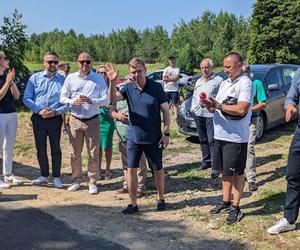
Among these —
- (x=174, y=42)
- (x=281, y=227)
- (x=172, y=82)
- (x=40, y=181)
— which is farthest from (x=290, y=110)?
(x=174, y=42)

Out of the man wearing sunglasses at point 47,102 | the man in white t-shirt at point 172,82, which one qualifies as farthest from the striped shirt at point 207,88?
the man in white t-shirt at point 172,82

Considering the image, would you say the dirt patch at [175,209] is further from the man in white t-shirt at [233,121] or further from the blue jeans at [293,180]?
the man in white t-shirt at [233,121]

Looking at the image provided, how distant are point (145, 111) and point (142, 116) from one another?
7 cm

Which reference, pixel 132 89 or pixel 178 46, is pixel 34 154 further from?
pixel 178 46

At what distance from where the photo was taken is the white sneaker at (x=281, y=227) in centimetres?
502

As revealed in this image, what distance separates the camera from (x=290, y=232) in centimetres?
505

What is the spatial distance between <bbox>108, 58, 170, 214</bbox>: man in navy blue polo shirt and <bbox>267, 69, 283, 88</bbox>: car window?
5299mm

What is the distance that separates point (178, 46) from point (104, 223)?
41.4 metres

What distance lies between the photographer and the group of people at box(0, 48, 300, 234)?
17.4ft

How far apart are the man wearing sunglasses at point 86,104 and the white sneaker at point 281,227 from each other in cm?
283

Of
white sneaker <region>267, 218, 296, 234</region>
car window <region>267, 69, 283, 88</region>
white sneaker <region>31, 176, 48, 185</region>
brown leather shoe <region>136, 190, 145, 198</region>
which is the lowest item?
white sneaker <region>267, 218, 296, 234</region>

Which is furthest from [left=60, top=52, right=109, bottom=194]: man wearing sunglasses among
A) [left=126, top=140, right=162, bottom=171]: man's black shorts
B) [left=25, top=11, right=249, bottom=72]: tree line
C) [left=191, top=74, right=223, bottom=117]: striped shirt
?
[left=25, top=11, right=249, bottom=72]: tree line

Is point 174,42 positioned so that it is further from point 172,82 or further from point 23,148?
point 23,148

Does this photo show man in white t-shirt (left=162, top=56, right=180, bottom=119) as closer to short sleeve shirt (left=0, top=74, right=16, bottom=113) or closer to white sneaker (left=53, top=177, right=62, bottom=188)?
white sneaker (left=53, top=177, right=62, bottom=188)
